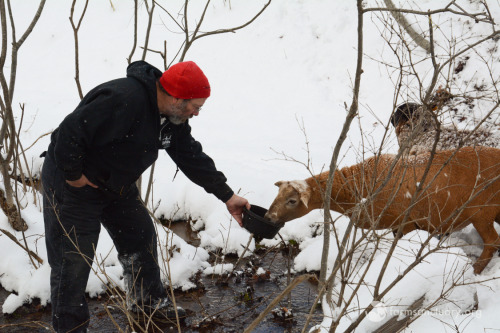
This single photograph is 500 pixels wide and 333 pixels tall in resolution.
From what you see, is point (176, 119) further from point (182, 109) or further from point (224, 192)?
point (224, 192)

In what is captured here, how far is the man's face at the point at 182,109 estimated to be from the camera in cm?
319

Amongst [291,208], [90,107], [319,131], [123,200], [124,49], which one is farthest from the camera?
[124,49]

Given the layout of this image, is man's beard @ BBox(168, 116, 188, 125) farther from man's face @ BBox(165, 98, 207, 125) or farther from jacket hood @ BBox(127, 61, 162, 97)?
jacket hood @ BBox(127, 61, 162, 97)

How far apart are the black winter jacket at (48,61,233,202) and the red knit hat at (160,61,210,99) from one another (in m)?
0.11

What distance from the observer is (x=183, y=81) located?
3084 millimetres

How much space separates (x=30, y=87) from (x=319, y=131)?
8617mm

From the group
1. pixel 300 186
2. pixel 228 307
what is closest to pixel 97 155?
pixel 228 307

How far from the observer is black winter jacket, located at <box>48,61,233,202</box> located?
9.43 ft

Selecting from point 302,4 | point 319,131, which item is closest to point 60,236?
point 319,131

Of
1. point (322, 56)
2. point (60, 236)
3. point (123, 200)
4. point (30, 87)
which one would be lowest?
point (60, 236)

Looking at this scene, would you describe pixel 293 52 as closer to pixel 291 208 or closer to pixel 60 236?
pixel 291 208

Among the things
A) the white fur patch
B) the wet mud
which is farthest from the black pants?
the white fur patch

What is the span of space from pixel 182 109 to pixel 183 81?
233mm

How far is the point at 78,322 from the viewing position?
3.30 metres
